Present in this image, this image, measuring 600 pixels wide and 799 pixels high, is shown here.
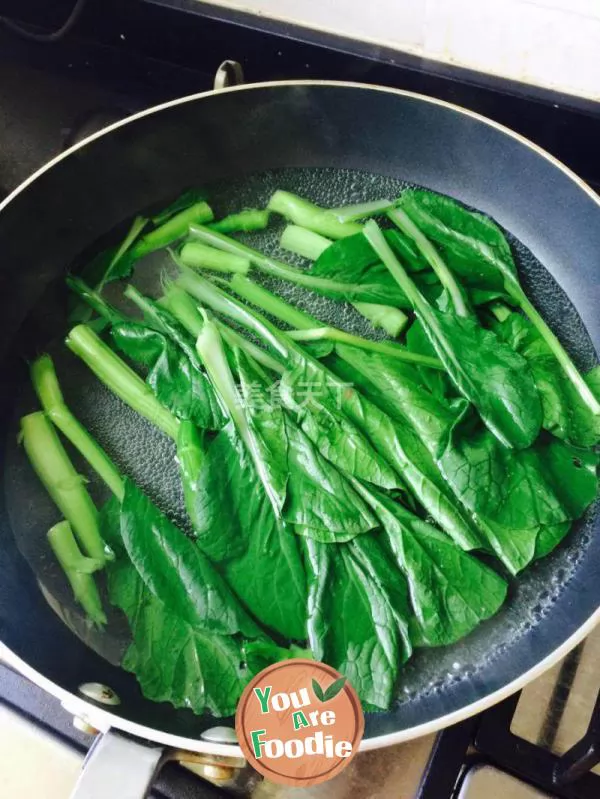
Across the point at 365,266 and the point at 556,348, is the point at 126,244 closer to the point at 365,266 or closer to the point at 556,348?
the point at 365,266

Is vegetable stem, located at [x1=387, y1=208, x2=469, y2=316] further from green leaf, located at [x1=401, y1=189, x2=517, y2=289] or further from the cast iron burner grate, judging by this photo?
the cast iron burner grate

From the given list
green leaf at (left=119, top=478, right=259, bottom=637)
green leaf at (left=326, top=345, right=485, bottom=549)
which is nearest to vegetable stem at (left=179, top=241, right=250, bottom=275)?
green leaf at (left=326, top=345, right=485, bottom=549)

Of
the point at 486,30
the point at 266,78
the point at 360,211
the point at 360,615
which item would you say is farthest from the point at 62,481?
the point at 486,30

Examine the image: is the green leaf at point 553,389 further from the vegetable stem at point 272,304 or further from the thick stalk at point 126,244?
the thick stalk at point 126,244

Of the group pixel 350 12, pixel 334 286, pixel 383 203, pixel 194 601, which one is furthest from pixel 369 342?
pixel 350 12

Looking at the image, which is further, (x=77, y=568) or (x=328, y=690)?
(x=77, y=568)

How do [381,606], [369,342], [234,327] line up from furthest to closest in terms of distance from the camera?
[234,327] → [369,342] → [381,606]

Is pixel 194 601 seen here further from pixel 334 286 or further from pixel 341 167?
pixel 341 167
